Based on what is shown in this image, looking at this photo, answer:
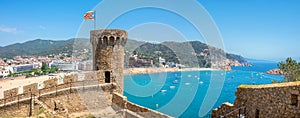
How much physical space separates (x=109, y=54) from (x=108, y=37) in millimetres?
1096

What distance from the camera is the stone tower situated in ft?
52.7

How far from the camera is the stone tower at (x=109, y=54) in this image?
16.1m

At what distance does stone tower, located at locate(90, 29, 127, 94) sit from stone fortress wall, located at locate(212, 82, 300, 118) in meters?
9.02

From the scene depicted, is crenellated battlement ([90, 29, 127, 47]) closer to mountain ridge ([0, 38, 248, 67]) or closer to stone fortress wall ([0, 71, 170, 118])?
stone fortress wall ([0, 71, 170, 118])

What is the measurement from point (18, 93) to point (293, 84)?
12873 mm

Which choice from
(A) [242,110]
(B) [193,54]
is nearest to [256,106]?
(A) [242,110]

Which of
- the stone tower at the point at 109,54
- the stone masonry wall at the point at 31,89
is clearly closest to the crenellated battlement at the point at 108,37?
the stone tower at the point at 109,54

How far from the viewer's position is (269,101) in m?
7.25

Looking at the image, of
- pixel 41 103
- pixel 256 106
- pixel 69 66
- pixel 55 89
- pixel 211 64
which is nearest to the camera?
pixel 256 106

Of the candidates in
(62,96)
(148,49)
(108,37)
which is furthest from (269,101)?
(148,49)

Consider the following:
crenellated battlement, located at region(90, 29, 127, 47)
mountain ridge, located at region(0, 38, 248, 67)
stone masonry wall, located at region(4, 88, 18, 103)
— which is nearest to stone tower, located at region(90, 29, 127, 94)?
crenellated battlement, located at region(90, 29, 127, 47)

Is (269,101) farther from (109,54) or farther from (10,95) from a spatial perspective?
(10,95)

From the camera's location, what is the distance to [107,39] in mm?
16078

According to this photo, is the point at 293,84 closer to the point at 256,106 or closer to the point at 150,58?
the point at 256,106
